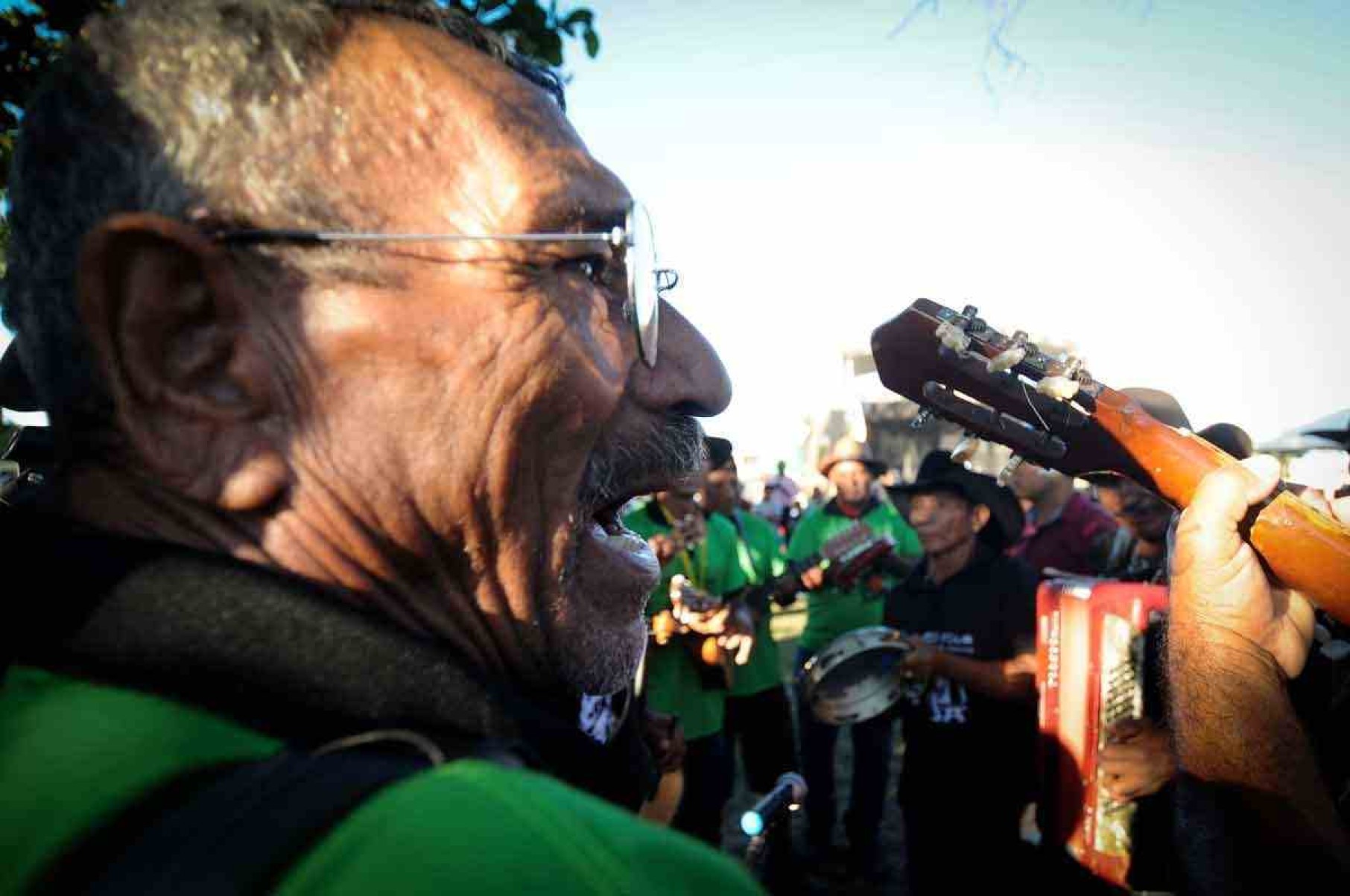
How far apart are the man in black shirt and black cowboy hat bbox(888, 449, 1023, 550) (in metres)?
0.04

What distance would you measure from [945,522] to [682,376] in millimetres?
4205

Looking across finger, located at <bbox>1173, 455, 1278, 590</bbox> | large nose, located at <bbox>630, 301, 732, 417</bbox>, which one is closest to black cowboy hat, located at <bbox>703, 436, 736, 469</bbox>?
finger, located at <bbox>1173, 455, 1278, 590</bbox>

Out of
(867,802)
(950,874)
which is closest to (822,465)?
(867,802)

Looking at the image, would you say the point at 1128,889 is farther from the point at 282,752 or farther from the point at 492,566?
the point at 282,752

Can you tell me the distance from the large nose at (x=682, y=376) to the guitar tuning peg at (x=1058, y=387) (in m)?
1.41

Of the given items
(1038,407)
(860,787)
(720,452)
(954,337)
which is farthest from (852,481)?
(954,337)

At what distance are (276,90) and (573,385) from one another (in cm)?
60

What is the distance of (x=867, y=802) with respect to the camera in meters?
6.07

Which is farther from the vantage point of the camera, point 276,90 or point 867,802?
point 867,802

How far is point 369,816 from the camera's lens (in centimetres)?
58

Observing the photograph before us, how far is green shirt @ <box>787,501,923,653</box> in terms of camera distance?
264 inches

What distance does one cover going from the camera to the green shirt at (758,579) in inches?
245

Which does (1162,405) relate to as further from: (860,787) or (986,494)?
(860,787)

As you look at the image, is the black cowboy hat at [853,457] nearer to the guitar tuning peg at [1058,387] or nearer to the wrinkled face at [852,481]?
the wrinkled face at [852,481]
